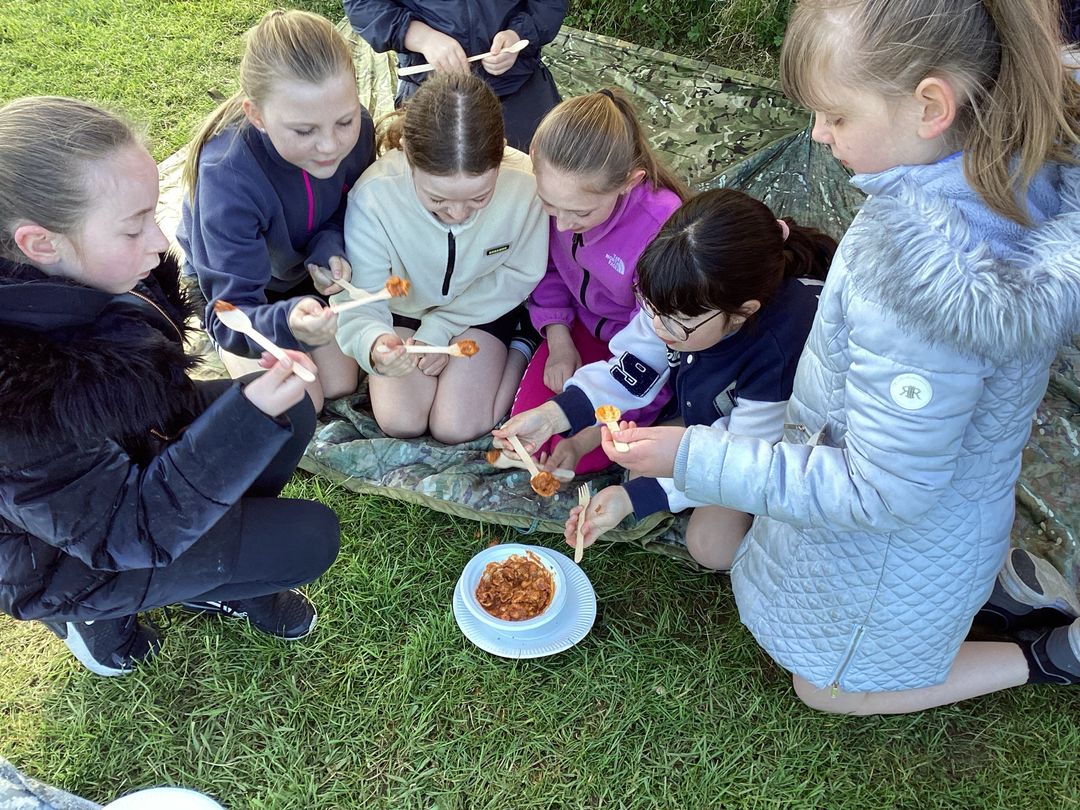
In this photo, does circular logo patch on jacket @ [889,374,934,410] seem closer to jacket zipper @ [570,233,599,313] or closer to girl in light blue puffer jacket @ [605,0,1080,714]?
girl in light blue puffer jacket @ [605,0,1080,714]

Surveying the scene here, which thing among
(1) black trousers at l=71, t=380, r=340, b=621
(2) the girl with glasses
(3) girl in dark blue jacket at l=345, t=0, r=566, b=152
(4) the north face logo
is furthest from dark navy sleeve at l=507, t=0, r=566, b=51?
(1) black trousers at l=71, t=380, r=340, b=621

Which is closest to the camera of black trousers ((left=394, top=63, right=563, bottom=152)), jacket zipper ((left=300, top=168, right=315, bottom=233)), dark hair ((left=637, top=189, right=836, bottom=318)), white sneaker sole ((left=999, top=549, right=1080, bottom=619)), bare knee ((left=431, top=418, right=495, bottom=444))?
dark hair ((left=637, top=189, right=836, bottom=318))

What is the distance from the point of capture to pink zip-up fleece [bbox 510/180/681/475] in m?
2.52

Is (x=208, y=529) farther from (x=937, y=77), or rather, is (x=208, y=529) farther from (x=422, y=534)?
(x=937, y=77)

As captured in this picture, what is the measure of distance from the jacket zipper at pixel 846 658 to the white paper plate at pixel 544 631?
0.62 metres

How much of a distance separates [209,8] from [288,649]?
4297mm

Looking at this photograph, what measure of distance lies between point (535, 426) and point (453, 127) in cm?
86

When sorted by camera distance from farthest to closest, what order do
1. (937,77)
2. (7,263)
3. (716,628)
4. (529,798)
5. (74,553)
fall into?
1. (716,628)
2. (529,798)
3. (74,553)
4. (7,263)
5. (937,77)

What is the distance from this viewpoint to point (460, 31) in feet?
9.74

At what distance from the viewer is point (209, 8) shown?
4.99m

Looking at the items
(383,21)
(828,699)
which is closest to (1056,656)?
(828,699)

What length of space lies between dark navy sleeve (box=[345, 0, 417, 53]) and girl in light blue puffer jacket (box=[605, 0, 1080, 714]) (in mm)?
1842

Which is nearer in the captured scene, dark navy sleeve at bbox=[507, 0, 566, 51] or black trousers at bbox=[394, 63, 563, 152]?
dark navy sleeve at bbox=[507, 0, 566, 51]

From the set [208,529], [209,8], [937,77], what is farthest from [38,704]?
[209,8]
